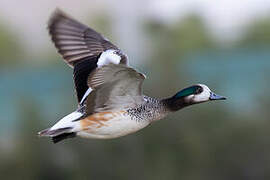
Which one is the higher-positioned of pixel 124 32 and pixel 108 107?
pixel 124 32

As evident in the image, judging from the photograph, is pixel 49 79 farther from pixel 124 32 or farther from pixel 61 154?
pixel 124 32

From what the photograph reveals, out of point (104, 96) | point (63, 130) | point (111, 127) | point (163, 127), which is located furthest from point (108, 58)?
point (163, 127)

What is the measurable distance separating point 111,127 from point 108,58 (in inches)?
18.4

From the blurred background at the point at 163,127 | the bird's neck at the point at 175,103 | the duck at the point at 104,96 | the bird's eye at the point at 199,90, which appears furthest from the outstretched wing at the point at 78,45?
the blurred background at the point at 163,127

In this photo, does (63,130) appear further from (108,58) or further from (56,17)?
(56,17)

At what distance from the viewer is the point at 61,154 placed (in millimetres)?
13648

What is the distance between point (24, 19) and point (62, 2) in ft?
5.65

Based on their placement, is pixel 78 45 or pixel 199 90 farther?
pixel 78 45

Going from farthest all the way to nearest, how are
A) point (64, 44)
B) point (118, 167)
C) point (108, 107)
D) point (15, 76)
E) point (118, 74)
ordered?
point (15, 76), point (118, 167), point (64, 44), point (108, 107), point (118, 74)

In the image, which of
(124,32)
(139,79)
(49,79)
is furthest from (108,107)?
(124,32)

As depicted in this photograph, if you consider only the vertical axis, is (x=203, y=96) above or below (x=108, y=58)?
below

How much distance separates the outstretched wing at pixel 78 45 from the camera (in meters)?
7.71

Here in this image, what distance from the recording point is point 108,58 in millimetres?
7363

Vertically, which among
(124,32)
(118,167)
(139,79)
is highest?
(124,32)
